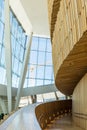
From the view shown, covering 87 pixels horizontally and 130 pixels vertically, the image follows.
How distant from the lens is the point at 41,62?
38.3m

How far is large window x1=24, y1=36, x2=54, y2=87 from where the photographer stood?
3737cm

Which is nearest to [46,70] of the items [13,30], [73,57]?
[13,30]

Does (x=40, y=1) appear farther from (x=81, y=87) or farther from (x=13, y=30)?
(x=81, y=87)

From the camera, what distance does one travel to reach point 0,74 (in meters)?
26.8

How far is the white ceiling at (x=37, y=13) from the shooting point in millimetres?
24578

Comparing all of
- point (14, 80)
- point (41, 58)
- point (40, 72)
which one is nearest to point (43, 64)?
point (41, 58)

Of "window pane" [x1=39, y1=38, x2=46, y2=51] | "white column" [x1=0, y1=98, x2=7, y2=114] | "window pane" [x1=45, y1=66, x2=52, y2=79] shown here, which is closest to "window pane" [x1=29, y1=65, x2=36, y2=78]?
"window pane" [x1=45, y1=66, x2=52, y2=79]

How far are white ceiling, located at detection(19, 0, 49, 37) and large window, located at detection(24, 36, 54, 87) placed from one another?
5973 mm

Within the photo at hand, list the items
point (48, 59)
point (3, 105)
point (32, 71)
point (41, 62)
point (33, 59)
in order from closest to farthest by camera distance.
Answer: point (3, 105) < point (32, 71) < point (33, 59) < point (41, 62) < point (48, 59)

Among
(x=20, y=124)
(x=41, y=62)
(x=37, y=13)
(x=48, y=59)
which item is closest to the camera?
(x=20, y=124)

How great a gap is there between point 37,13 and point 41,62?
12196 millimetres

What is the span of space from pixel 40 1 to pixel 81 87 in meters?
12.0

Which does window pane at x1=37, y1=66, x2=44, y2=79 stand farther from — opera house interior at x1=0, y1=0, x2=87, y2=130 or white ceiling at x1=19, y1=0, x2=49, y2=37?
white ceiling at x1=19, y1=0, x2=49, y2=37

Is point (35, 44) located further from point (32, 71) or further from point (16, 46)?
point (16, 46)
